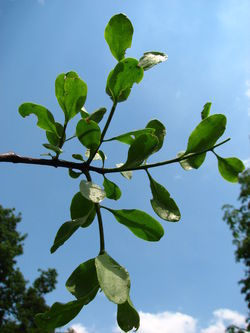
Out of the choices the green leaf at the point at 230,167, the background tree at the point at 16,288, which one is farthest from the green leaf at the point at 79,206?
the background tree at the point at 16,288

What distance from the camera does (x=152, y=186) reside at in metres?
0.85

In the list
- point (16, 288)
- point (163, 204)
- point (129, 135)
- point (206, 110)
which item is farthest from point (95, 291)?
point (16, 288)

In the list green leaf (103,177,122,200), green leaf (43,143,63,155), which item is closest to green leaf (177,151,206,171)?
green leaf (103,177,122,200)

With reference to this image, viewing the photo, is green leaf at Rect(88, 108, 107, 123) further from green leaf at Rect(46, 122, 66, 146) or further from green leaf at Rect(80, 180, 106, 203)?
green leaf at Rect(80, 180, 106, 203)

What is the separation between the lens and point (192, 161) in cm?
86

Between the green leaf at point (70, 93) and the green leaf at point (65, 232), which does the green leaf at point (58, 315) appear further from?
the green leaf at point (70, 93)

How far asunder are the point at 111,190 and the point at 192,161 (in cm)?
24

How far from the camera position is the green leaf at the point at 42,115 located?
0.86 m

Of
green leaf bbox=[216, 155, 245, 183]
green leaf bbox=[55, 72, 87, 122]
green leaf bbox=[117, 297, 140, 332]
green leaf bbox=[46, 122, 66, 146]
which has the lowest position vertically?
green leaf bbox=[117, 297, 140, 332]

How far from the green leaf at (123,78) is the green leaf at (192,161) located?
0.21m

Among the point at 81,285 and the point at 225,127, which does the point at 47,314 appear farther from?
the point at 225,127

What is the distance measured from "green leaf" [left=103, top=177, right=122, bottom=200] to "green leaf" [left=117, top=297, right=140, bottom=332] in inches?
12.5

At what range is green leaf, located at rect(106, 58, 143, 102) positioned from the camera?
0.77 m

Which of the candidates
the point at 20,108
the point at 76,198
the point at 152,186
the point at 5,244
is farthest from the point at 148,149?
the point at 5,244
